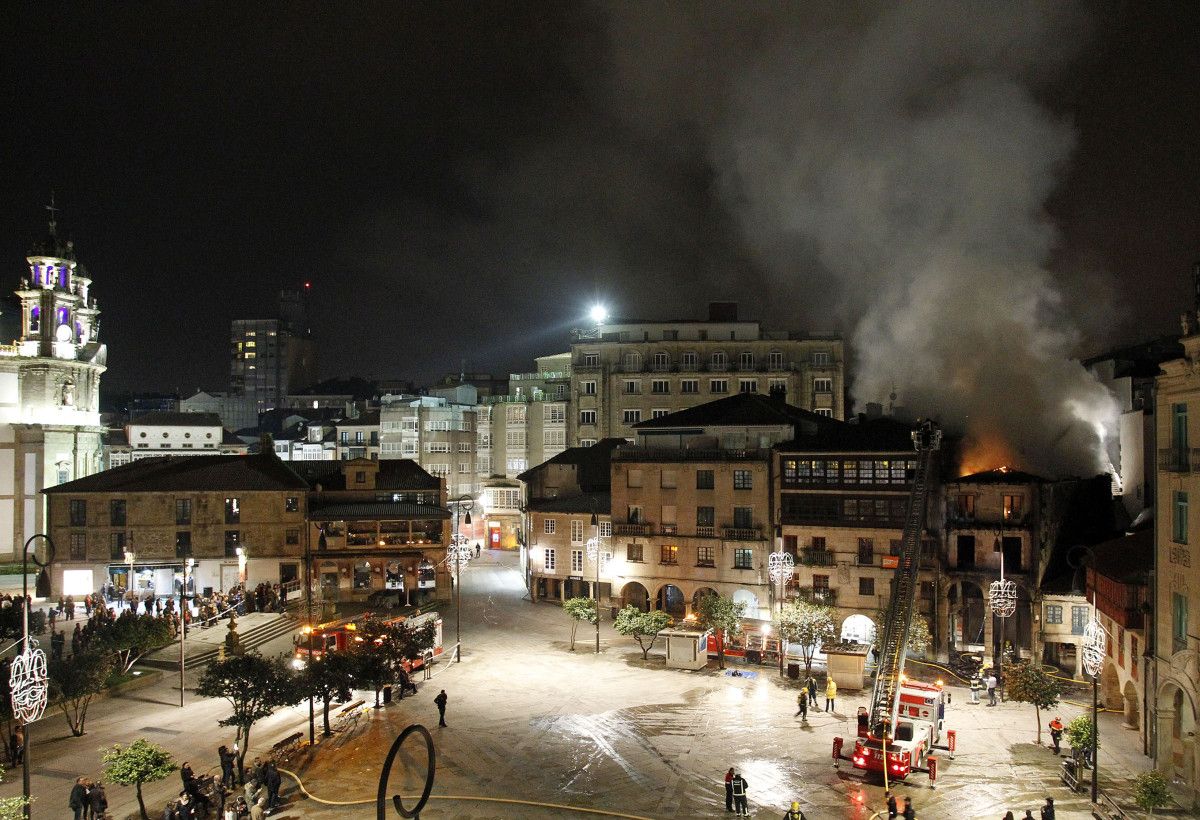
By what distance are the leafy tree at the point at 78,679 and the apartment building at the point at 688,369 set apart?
54831mm

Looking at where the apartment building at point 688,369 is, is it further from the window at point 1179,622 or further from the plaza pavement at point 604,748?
the window at point 1179,622

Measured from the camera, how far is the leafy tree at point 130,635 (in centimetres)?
3956

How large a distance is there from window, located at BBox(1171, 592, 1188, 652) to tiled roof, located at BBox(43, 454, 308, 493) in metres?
52.0

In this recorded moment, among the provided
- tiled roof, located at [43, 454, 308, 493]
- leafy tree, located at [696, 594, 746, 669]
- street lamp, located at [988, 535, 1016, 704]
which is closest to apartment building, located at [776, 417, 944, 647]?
leafy tree, located at [696, 594, 746, 669]

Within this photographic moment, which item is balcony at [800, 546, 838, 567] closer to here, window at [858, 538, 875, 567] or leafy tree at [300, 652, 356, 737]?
window at [858, 538, 875, 567]

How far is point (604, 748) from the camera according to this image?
33.3 m

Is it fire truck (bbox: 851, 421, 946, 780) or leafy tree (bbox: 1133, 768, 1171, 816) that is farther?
fire truck (bbox: 851, 421, 946, 780)

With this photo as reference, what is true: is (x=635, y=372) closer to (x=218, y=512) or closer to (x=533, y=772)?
(x=218, y=512)

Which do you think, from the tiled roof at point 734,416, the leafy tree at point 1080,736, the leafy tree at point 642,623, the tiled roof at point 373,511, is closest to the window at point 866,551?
the tiled roof at point 734,416

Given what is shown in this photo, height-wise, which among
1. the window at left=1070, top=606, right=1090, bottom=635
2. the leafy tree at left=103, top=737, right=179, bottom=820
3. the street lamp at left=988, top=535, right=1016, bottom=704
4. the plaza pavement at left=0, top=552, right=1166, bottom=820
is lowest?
the plaza pavement at left=0, top=552, right=1166, bottom=820

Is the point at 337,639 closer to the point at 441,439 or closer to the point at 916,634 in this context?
the point at 916,634

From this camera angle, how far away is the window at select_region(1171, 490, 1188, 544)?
29.5 metres

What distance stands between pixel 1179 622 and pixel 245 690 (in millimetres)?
31920

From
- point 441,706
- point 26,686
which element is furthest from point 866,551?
point 26,686
